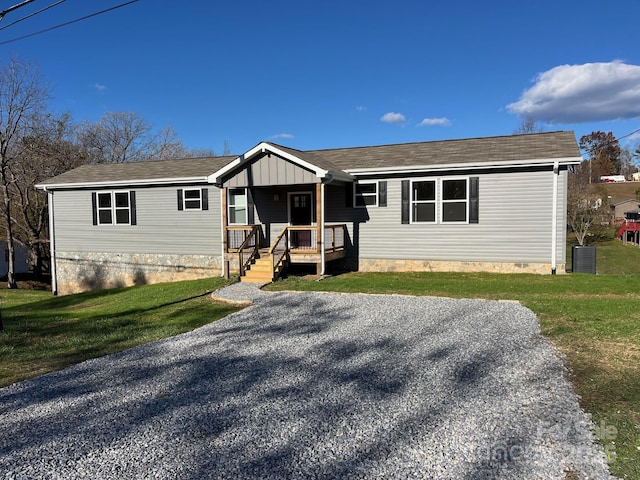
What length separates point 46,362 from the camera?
568 centimetres

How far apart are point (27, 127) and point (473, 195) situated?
22168 millimetres

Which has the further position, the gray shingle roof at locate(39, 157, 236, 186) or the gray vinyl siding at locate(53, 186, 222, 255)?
the gray shingle roof at locate(39, 157, 236, 186)

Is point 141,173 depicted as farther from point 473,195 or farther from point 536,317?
point 536,317

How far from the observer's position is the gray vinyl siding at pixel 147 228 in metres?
15.1

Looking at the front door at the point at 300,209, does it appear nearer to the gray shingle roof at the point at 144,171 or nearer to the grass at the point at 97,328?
the gray shingle roof at the point at 144,171

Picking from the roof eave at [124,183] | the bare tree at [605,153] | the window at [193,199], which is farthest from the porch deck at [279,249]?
the bare tree at [605,153]

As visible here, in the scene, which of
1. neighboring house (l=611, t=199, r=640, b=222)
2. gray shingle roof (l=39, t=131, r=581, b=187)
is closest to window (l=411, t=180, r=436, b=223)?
gray shingle roof (l=39, t=131, r=581, b=187)

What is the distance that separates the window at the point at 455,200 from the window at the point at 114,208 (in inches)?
420

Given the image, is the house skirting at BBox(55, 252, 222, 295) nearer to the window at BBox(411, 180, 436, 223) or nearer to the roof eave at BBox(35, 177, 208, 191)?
the roof eave at BBox(35, 177, 208, 191)

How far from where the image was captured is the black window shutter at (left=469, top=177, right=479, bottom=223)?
12.1 m

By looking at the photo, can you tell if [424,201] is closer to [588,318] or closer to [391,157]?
[391,157]

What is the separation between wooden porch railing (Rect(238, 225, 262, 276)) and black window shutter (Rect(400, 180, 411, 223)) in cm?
437

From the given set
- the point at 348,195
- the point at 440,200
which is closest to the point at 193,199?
the point at 348,195

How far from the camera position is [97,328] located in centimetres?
771
